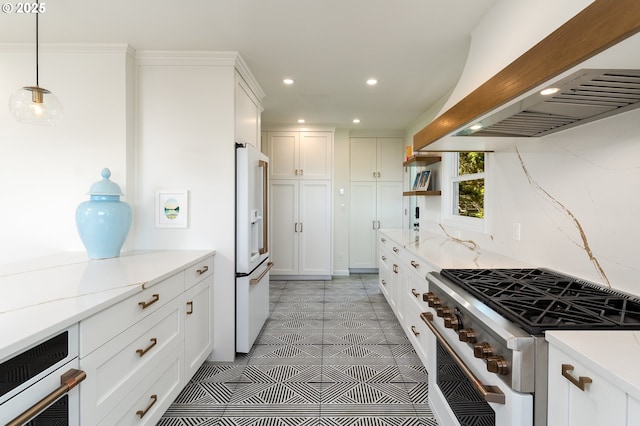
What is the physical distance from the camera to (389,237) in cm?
366

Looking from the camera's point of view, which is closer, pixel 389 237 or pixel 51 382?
pixel 51 382

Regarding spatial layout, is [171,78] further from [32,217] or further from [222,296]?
[222,296]

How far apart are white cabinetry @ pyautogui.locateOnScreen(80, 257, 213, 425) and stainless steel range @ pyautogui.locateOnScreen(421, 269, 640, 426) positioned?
56.3 inches

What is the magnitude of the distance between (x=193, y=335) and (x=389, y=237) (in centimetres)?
230

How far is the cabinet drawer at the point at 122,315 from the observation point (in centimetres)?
118

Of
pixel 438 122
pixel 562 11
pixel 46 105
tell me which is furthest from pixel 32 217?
pixel 562 11

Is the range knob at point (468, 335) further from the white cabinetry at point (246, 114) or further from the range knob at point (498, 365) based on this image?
the white cabinetry at point (246, 114)

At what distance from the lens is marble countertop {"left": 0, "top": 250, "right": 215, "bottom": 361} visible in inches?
38.6

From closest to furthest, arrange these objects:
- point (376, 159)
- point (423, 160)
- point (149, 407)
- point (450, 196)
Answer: point (149, 407)
point (450, 196)
point (423, 160)
point (376, 159)

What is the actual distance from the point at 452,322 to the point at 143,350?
1.46 meters

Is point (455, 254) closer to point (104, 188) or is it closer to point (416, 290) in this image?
point (416, 290)

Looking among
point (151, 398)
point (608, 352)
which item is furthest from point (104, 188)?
point (608, 352)

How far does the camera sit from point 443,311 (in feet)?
A: 4.90

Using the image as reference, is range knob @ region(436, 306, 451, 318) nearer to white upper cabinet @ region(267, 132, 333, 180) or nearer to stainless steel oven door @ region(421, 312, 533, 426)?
stainless steel oven door @ region(421, 312, 533, 426)
